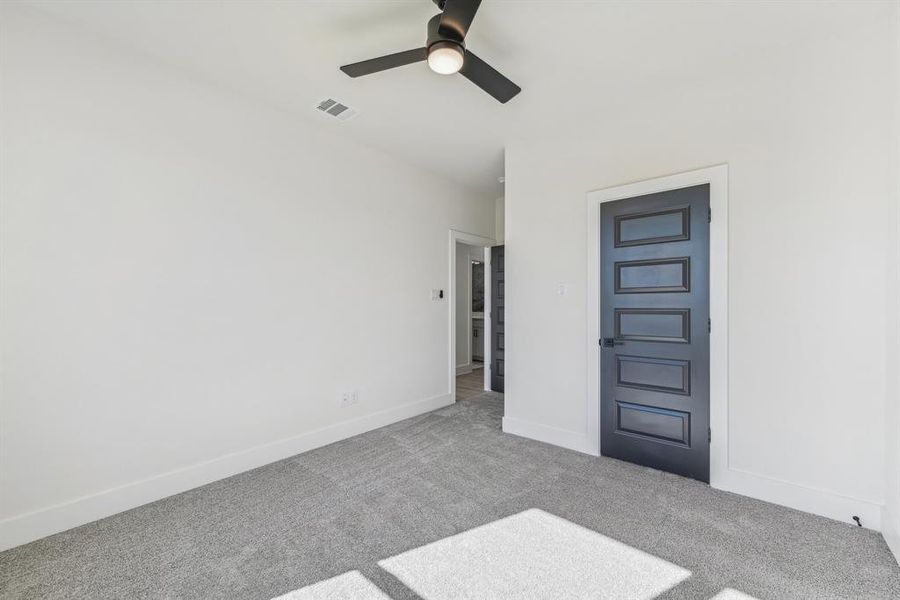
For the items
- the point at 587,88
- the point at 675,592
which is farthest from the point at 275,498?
the point at 587,88

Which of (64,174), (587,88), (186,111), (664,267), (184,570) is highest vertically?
(587,88)

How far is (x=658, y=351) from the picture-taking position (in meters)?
2.71

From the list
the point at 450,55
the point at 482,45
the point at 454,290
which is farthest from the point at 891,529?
the point at 454,290

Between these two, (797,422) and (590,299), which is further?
(590,299)

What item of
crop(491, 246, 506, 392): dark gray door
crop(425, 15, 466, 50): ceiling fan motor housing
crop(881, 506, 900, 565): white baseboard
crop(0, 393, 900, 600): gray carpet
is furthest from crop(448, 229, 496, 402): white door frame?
crop(881, 506, 900, 565): white baseboard

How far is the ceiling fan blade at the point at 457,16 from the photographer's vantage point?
1.62 m

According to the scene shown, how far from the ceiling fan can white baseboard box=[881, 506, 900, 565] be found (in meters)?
2.85

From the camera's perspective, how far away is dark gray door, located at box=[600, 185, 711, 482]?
2.54 m

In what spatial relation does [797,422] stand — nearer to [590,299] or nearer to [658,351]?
[658,351]

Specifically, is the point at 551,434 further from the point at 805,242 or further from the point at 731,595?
the point at 805,242

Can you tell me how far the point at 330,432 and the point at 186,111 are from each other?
2.57 meters

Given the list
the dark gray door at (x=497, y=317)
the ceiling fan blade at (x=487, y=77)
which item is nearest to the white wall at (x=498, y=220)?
the dark gray door at (x=497, y=317)

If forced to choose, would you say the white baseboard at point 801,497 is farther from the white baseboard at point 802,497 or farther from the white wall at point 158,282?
the white wall at point 158,282

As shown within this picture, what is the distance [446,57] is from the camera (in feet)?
6.11
